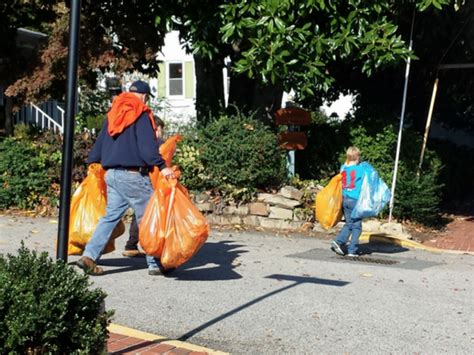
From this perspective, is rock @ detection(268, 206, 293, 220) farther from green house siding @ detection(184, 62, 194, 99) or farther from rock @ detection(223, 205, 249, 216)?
green house siding @ detection(184, 62, 194, 99)

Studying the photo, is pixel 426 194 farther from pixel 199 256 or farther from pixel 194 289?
pixel 194 289

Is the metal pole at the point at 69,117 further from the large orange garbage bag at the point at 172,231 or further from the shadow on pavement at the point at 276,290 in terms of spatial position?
the large orange garbage bag at the point at 172,231

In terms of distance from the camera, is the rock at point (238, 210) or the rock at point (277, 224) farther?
the rock at point (238, 210)

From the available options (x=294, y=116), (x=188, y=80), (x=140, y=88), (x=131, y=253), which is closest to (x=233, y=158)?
(x=294, y=116)

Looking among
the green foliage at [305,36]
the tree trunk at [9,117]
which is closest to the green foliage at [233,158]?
the green foliage at [305,36]

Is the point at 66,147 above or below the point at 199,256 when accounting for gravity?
above

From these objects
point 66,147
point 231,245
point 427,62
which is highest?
point 427,62

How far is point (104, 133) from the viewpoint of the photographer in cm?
758

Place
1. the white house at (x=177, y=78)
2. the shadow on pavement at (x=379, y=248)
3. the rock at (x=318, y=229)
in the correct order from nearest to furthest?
the shadow on pavement at (x=379, y=248), the rock at (x=318, y=229), the white house at (x=177, y=78)

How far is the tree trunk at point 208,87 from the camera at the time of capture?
13852 millimetres

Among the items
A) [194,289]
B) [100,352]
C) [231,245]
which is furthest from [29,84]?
[100,352]

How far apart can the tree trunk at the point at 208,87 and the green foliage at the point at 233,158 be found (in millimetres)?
1652

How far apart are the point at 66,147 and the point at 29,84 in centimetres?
855

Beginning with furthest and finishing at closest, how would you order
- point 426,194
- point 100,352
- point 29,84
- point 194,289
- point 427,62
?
point 427,62 → point 29,84 → point 426,194 → point 194,289 → point 100,352
